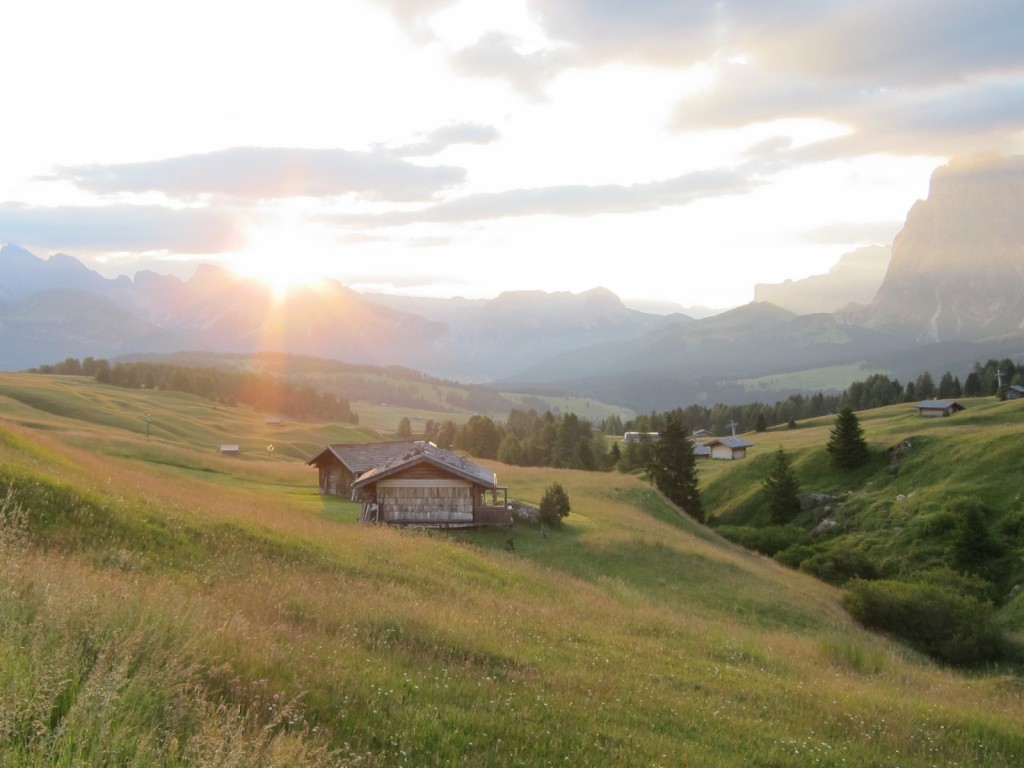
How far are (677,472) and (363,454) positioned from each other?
34.6 m

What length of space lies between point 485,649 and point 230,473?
41.7m

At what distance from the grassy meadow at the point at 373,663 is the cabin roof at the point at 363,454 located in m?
19.2

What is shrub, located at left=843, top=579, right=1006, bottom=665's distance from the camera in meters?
30.6

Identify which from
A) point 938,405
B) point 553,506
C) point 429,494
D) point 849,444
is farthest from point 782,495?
point 938,405

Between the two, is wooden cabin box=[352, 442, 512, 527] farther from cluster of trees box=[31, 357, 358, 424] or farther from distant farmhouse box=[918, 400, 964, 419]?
cluster of trees box=[31, 357, 358, 424]

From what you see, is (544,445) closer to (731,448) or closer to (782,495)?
(731,448)

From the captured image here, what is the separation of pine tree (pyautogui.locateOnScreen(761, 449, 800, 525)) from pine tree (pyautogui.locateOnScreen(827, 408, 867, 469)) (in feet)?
22.7

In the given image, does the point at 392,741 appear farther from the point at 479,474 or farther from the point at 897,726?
the point at 479,474

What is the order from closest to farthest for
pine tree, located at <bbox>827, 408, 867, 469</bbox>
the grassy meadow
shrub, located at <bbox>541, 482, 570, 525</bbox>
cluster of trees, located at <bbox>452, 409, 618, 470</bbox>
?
the grassy meadow < shrub, located at <bbox>541, 482, 570, 525</bbox> < pine tree, located at <bbox>827, 408, 867, 469</bbox> < cluster of trees, located at <bbox>452, 409, 618, 470</bbox>

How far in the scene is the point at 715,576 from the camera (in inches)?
1267

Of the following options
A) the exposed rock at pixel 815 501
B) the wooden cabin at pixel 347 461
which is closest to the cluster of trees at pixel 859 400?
the exposed rock at pixel 815 501

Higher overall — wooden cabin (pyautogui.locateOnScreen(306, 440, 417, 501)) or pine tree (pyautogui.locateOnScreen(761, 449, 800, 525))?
wooden cabin (pyautogui.locateOnScreen(306, 440, 417, 501))

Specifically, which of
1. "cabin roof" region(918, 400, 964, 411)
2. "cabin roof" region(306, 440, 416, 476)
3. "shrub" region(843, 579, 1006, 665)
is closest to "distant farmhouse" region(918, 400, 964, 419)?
"cabin roof" region(918, 400, 964, 411)

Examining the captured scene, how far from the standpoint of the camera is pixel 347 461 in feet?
151
